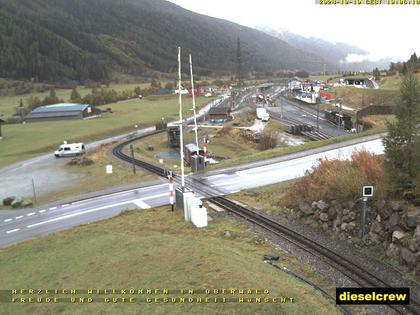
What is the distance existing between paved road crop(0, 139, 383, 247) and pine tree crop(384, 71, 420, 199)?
12240 millimetres

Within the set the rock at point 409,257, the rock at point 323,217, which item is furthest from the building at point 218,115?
the rock at point 409,257

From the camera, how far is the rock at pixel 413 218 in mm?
17108

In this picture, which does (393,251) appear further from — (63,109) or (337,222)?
(63,109)

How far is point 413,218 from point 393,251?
1.58 m

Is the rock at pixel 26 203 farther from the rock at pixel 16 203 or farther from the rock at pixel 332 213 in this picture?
the rock at pixel 332 213

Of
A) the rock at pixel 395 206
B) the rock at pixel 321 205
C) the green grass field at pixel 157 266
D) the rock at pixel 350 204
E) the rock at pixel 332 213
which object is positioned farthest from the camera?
the rock at pixel 321 205

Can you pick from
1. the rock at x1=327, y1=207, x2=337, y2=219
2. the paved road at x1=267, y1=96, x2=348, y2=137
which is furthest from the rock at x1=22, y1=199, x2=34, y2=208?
the paved road at x1=267, y1=96, x2=348, y2=137

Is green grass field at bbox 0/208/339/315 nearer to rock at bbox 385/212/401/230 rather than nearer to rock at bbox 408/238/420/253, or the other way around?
rock at bbox 408/238/420/253

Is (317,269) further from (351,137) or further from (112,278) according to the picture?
(351,137)

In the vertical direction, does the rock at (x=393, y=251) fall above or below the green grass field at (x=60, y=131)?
above

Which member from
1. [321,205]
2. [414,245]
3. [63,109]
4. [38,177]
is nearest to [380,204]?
[414,245]

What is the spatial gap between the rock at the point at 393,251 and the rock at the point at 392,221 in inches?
36.6

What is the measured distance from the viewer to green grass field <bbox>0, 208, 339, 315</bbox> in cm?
1382

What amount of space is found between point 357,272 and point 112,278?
9.56 meters
